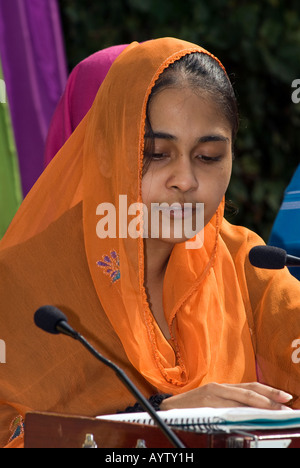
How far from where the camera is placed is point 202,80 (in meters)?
1.67

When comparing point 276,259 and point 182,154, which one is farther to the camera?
point 182,154

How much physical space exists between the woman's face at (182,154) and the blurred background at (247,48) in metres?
1.69

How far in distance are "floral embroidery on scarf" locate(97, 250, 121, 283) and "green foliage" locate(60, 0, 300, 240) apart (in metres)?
1.93

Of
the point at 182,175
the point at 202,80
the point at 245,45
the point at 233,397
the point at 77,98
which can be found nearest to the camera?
the point at 233,397

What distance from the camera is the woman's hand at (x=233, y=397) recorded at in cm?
120

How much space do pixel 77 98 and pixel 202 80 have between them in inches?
27.3

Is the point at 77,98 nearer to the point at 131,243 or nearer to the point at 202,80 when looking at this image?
the point at 202,80

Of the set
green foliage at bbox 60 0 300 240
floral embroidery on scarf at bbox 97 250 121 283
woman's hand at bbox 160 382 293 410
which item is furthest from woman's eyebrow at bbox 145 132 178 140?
green foliage at bbox 60 0 300 240

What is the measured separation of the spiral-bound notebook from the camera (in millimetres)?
1041

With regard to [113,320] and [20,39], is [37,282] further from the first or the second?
[20,39]

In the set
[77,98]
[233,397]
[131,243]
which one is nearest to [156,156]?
[131,243]

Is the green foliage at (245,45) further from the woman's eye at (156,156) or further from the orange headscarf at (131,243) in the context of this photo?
the woman's eye at (156,156)

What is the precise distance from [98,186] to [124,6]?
6.98 feet
